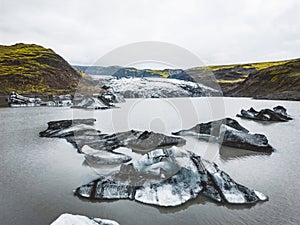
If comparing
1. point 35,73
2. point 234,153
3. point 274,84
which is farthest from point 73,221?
point 274,84

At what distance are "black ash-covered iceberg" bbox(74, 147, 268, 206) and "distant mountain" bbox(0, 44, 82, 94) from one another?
59937mm

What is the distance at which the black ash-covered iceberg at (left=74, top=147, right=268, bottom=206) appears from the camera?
253 inches

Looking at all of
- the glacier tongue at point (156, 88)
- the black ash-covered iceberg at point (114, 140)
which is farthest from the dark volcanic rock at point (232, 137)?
the glacier tongue at point (156, 88)

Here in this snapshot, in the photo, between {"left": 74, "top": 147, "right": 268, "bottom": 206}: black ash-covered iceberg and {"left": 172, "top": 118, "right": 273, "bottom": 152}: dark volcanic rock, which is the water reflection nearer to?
{"left": 172, "top": 118, "right": 273, "bottom": 152}: dark volcanic rock

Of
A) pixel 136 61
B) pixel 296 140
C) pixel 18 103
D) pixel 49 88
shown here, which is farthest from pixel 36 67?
pixel 296 140

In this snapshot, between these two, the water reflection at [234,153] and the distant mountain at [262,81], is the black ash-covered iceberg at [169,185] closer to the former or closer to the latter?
the water reflection at [234,153]

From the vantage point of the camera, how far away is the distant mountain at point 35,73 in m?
61.8

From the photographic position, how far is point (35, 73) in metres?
69.9

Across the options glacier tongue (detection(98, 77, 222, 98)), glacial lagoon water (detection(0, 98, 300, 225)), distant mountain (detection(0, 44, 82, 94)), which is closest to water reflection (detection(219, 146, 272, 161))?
glacial lagoon water (detection(0, 98, 300, 225))

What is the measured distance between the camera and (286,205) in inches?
248

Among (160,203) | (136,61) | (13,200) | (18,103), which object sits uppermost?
(136,61)

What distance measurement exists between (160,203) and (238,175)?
3683 mm

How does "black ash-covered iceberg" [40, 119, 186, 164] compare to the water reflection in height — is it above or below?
below

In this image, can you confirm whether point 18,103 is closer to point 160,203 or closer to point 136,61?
point 136,61
